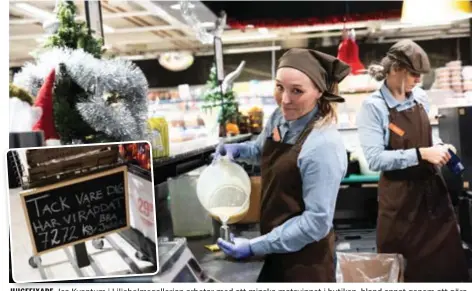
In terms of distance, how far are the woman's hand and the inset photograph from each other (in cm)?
73

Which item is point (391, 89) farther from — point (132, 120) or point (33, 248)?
point (33, 248)

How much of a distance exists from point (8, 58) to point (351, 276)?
1.19 meters

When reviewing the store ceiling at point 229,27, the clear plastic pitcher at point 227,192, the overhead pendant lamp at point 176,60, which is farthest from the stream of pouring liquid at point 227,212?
the overhead pendant lamp at point 176,60

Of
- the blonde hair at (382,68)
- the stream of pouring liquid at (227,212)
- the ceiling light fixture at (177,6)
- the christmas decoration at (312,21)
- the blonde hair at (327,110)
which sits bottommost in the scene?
the stream of pouring liquid at (227,212)

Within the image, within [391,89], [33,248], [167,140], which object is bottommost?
[33,248]

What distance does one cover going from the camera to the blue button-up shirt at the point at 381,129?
1.32 m

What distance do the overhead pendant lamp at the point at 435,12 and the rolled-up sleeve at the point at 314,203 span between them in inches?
17.6

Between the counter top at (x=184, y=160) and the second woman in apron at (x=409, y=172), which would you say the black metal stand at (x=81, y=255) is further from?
the second woman in apron at (x=409, y=172)

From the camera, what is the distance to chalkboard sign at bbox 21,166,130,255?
1263 millimetres

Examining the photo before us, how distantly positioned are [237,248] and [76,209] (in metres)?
0.44

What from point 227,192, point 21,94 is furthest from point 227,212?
point 21,94

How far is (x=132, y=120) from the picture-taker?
131 cm

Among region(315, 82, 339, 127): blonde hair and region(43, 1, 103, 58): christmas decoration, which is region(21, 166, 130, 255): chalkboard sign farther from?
region(315, 82, 339, 127): blonde hair

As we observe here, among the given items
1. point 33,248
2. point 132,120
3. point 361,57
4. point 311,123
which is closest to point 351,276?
point 311,123
